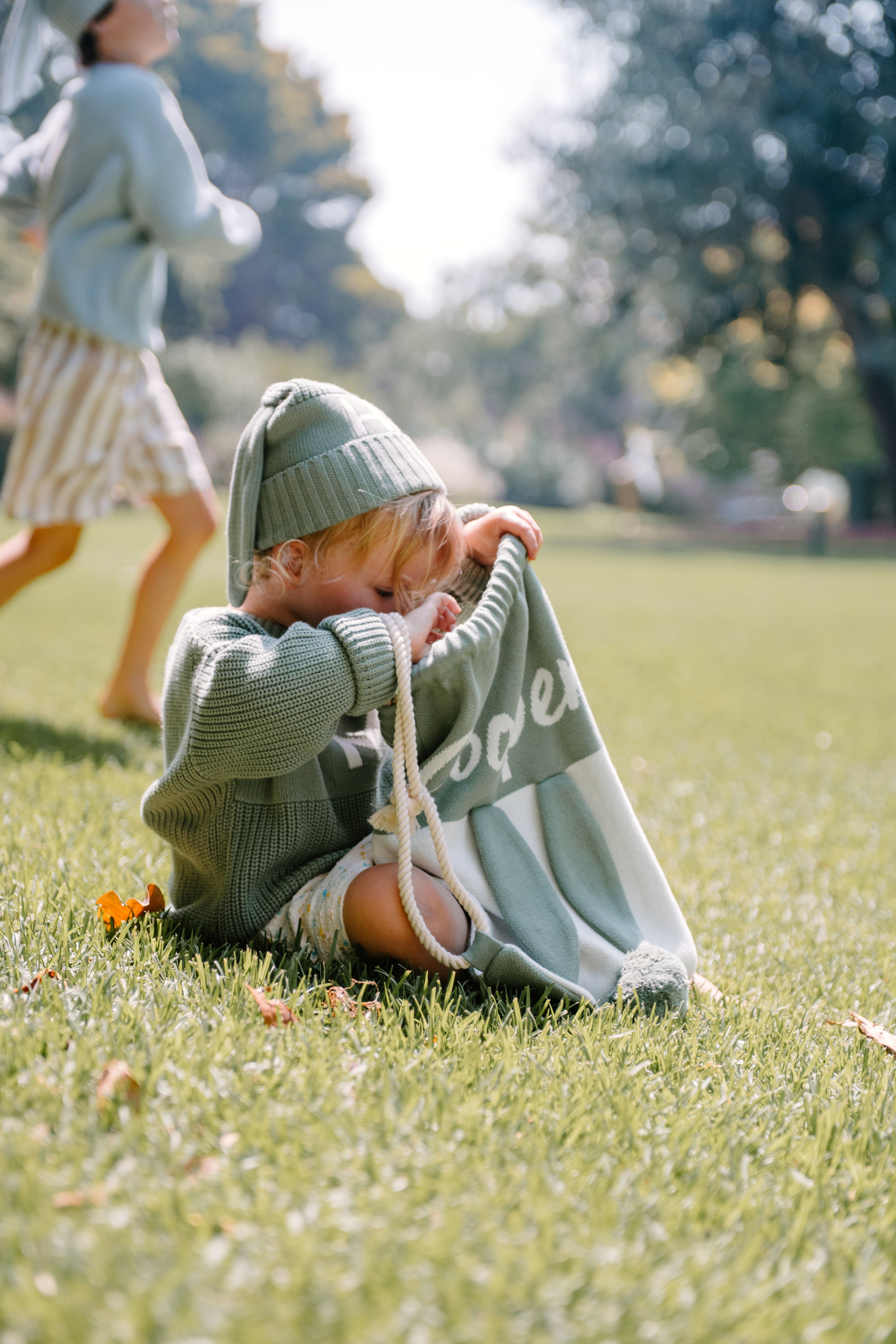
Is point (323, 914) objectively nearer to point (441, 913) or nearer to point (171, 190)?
point (441, 913)

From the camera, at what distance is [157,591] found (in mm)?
3912

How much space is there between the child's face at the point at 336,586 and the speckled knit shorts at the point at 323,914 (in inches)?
16.0

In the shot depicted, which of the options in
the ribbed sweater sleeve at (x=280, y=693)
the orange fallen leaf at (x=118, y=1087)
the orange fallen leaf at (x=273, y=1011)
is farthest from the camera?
the ribbed sweater sleeve at (x=280, y=693)

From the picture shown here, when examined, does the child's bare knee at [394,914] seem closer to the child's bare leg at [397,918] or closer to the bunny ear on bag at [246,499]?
the child's bare leg at [397,918]

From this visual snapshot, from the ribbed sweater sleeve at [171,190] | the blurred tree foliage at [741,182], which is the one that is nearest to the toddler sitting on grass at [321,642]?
the ribbed sweater sleeve at [171,190]

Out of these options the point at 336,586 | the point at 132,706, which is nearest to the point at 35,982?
the point at 336,586

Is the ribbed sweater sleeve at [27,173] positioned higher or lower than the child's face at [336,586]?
higher

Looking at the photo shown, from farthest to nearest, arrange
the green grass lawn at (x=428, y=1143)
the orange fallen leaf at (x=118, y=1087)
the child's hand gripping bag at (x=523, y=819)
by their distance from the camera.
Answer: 1. the child's hand gripping bag at (x=523, y=819)
2. the orange fallen leaf at (x=118, y=1087)
3. the green grass lawn at (x=428, y=1143)

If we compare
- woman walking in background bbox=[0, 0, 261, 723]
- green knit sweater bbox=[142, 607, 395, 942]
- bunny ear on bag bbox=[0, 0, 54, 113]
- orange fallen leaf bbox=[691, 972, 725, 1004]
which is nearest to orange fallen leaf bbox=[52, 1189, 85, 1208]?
green knit sweater bbox=[142, 607, 395, 942]

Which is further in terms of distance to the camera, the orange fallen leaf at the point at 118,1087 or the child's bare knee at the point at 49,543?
the child's bare knee at the point at 49,543

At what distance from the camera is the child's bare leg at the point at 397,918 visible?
1801mm

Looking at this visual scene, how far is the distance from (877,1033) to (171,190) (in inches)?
120

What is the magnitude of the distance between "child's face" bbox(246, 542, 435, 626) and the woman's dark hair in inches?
99.6

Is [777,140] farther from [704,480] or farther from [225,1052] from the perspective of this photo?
[704,480]
